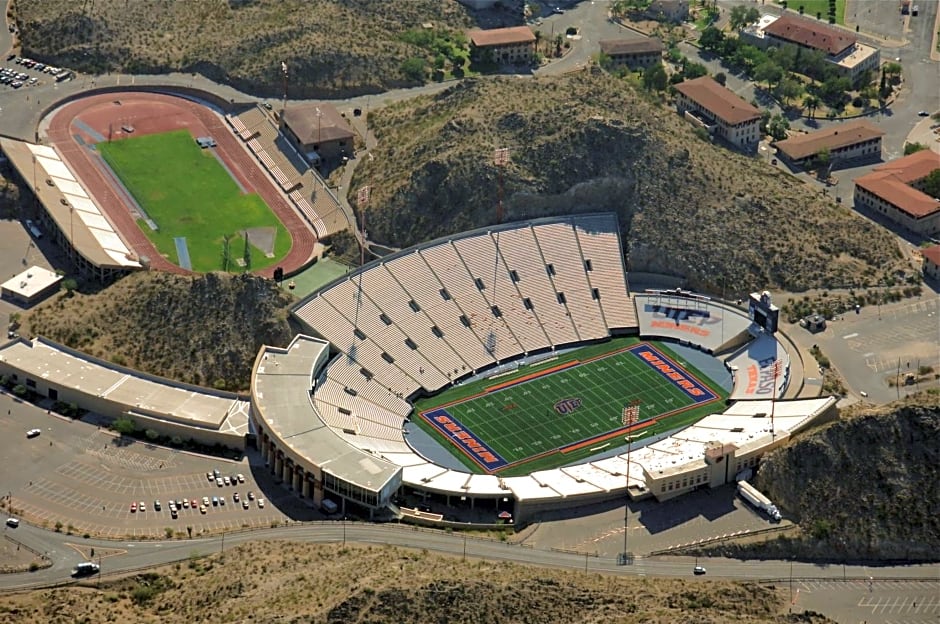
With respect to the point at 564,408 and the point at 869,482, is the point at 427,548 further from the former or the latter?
the point at 869,482

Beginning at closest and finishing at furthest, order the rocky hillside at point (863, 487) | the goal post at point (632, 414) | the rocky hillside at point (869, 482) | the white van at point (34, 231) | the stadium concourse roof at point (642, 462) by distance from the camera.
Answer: the rocky hillside at point (863, 487)
the rocky hillside at point (869, 482)
the stadium concourse roof at point (642, 462)
the goal post at point (632, 414)
the white van at point (34, 231)

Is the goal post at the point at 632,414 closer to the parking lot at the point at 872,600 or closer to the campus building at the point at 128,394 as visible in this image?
the parking lot at the point at 872,600

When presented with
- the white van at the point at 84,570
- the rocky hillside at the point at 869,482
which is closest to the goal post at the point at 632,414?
the rocky hillside at the point at 869,482

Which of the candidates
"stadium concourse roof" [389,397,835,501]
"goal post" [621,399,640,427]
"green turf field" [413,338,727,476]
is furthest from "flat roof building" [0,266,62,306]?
"goal post" [621,399,640,427]

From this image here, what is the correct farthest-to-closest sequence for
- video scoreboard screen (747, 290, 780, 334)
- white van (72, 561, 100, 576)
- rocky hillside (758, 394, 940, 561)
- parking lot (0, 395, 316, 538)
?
video scoreboard screen (747, 290, 780, 334), parking lot (0, 395, 316, 538), rocky hillside (758, 394, 940, 561), white van (72, 561, 100, 576)

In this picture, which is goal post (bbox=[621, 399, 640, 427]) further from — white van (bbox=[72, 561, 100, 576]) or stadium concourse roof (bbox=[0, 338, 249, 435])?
white van (bbox=[72, 561, 100, 576])
